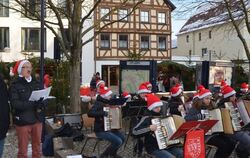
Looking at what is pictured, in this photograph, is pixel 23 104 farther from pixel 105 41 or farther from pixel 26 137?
pixel 105 41

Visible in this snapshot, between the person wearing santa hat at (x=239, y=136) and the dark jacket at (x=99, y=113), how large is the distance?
7.26ft

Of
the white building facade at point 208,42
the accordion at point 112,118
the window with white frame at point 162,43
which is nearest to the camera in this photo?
the accordion at point 112,118

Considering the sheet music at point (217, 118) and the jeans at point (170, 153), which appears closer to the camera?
the jeans at point (170, 153)

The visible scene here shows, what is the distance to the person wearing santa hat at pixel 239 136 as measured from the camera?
787 cm

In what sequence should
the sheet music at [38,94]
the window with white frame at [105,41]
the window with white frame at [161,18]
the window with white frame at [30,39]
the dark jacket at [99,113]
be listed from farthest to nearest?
the window with white frame at [161,18], the window with white frame at [105,41], the window with white frame at [30,39], the dark jacket at [99,113], the sheet music at [38,94]

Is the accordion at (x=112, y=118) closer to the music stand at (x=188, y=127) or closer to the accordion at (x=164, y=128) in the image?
the accordion at (x=164, y=128)

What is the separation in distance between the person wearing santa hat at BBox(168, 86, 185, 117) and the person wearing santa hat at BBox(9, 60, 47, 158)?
12.2 feet

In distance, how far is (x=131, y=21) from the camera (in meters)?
40.1

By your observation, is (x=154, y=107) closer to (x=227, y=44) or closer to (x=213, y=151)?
(x=213, y=151)

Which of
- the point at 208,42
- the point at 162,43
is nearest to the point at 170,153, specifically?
the point at 162,43

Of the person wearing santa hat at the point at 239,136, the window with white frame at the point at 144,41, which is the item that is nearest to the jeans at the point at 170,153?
the person wearing santa hat at the point at 239,136

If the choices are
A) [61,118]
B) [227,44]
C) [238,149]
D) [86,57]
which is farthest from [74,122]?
[227,44]

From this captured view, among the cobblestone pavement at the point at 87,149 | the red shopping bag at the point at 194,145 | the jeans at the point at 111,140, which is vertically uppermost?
the red shopping bag at the point at 194,145

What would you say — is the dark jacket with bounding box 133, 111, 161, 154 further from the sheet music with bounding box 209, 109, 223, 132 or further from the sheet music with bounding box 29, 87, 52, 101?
the sheet music with bounding box 29, 87, 52, 101
